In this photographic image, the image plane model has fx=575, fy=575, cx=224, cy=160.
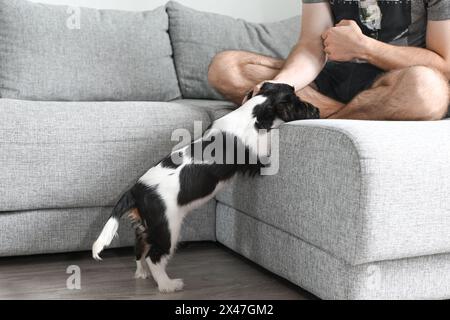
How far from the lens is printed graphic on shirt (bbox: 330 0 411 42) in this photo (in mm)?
1776

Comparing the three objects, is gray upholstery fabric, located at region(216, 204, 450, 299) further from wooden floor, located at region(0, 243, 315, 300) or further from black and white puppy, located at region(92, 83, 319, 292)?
black and white puppy, located at region(92, 83, 319, 292)

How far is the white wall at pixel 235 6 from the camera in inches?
110

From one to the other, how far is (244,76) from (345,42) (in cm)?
36

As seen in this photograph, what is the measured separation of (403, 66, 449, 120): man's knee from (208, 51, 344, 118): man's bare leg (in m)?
0.35

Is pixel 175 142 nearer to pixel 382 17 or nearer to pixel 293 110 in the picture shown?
pixel 293 110

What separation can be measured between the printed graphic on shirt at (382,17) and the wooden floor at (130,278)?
32.7 inches

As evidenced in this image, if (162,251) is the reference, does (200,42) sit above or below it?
above

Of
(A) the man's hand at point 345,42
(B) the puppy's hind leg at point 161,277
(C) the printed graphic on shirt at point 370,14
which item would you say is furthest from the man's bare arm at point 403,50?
(B) the puppy's hind leg at point 161,277

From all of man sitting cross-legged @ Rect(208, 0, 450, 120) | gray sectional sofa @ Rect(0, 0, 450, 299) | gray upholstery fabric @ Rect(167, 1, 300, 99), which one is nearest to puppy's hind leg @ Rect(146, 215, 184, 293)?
gray sectional sofa @ Rect(0, 0, 450, 299)

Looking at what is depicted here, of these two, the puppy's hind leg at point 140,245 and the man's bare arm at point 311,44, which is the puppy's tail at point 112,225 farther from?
the man's bare arm at point 311,44

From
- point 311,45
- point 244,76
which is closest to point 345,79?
point 311,45

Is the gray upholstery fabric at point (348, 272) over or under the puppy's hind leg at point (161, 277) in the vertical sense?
over

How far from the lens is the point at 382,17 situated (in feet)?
5.91

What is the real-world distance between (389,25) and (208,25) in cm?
101
